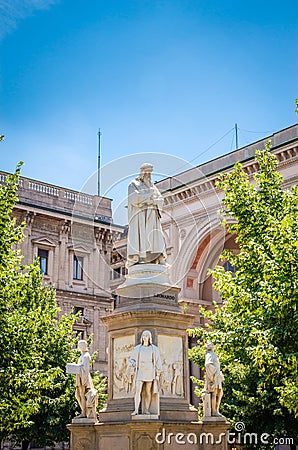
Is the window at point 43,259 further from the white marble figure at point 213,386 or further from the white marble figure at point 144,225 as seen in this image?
the white marble figure at point 213,386

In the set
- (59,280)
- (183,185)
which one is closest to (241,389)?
(183,185)

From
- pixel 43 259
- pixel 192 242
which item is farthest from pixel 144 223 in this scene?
pixel 43 259

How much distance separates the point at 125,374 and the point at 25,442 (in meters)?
14.6

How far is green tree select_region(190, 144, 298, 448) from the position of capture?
46.2 feet

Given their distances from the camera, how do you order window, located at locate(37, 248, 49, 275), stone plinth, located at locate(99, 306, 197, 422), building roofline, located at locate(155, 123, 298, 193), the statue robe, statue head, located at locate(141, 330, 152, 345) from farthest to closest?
window, located at locate(37, 248, 49, 275) → building roofline, located at locate(155, 123, 298, 193) → the statue robe → stone plinth, located at locate(99, 306, 197, 422) → statue head, located at locate(141, 330, 152, 345)

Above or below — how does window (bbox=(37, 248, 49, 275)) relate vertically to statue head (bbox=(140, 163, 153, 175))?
above

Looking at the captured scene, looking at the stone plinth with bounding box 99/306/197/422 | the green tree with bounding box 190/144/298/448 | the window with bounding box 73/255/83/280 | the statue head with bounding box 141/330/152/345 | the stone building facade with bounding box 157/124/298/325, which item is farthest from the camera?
the window with bounding box 73/255/83/280

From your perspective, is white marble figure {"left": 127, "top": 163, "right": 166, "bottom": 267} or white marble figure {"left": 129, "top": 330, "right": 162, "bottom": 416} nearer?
white marble figure {"left": 129, "top": 330, "right": 162, "bottom": 416}

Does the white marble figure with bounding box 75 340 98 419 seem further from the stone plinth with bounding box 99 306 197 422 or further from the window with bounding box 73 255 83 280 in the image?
the window with bounding box 73 255 83 280

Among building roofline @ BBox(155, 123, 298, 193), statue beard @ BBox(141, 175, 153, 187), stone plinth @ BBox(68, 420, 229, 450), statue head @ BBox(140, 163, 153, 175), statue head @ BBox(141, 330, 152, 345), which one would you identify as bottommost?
stone plinth @ BBox(68, 420, 229, 450)

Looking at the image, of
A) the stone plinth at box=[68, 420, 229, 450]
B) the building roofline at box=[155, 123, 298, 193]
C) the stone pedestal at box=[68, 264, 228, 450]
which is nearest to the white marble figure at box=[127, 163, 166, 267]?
the stone pedestal at box=[68, 264, 228, 450]

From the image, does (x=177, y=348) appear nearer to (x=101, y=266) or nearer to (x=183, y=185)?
(x=183, y=185)

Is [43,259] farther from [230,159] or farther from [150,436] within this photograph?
[150,436]

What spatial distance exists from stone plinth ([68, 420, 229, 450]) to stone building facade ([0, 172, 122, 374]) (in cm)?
2754
